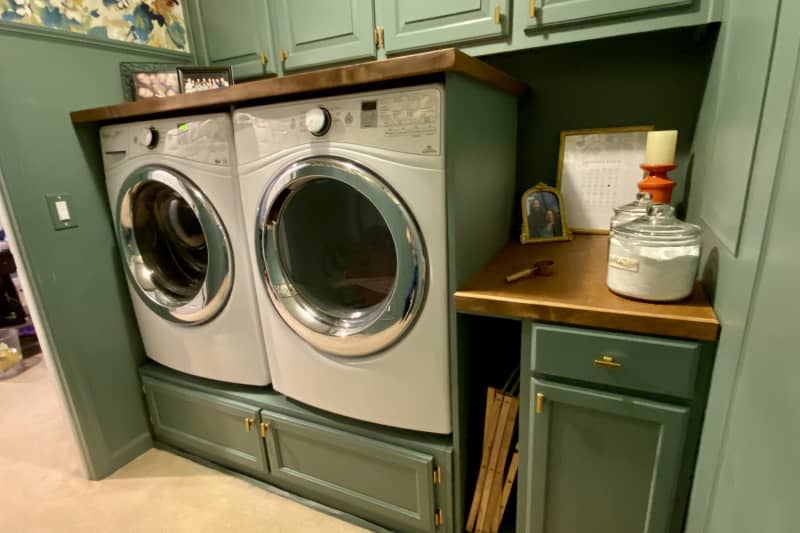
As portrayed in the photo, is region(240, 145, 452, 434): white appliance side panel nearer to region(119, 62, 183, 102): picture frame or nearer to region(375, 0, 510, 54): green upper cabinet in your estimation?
region(375, 0, 510, 54): green upper cabinet

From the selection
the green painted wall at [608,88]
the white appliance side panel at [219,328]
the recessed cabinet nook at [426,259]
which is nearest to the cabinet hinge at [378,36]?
the recessed cabinet nook at [426,259]

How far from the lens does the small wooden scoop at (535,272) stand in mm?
1116

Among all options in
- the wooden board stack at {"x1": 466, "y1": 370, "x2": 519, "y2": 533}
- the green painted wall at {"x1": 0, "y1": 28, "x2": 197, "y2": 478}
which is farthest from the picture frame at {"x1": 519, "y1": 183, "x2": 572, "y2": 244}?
the green painted wall at {"x1": 0, "y1": 28, "x2": 197, "y2": 478}

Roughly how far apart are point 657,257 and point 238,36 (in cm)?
172

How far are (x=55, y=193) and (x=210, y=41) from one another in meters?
0.86

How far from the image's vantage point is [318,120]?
1.07m

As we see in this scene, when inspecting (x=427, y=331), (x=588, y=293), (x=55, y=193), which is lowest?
(x=427, y=331)

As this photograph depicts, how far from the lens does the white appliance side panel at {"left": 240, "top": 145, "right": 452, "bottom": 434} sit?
3.36 feet

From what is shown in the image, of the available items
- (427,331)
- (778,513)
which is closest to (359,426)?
(427,331)

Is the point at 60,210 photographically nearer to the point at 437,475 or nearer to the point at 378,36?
the point at 378,36

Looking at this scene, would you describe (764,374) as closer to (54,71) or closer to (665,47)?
(665,47)

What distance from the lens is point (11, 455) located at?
1908 millimetres

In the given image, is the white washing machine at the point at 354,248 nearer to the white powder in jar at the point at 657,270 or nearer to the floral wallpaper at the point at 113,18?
the white powder in jar at the point at 657,270

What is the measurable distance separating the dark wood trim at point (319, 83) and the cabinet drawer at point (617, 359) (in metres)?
0.63
